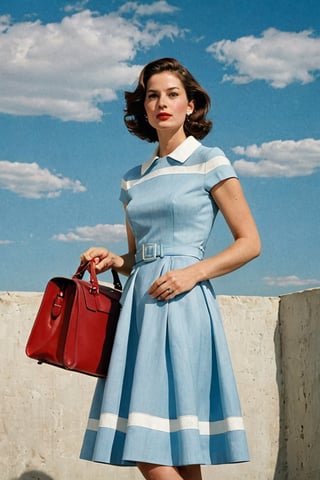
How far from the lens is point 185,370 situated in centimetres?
236

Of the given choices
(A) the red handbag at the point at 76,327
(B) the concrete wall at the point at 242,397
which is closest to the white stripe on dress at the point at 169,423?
(A) the red handbag at the point at 76,327

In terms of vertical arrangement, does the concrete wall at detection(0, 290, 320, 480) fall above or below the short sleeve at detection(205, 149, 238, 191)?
below

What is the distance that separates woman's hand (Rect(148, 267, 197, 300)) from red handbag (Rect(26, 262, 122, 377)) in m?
0.23

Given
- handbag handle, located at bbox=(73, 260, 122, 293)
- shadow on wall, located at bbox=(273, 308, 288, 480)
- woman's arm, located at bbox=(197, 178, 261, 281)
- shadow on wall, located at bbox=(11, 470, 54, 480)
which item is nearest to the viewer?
woman's arm, located at bbox=(197, 178, 261, 281)

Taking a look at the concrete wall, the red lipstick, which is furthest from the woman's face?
the concrete wall

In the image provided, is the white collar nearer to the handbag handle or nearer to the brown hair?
the brown hair

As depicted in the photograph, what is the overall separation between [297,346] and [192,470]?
213 centimetres

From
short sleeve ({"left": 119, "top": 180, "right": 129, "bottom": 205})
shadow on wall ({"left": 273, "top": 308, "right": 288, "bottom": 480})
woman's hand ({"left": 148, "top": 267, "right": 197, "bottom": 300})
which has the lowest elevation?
shadow on wall ({"left": 273, "top": 308, "right": 288, "bottom": 480})

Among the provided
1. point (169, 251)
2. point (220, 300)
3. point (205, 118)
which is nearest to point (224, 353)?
point (169, 251)

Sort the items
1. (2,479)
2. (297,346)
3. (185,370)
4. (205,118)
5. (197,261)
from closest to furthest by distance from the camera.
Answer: (185,370) → (197,261) → (205,118) → (2,479) → (297,346)

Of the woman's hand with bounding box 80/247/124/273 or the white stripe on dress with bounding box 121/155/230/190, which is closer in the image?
the white stripe on dress with bounding box 121/155/230/190

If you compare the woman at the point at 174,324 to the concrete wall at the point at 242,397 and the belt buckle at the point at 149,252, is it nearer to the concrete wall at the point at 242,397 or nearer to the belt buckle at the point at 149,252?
the belt buckle at the point at 149,252

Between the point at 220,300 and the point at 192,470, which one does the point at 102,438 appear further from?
the point at 220,300

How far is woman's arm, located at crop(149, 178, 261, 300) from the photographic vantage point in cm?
240
